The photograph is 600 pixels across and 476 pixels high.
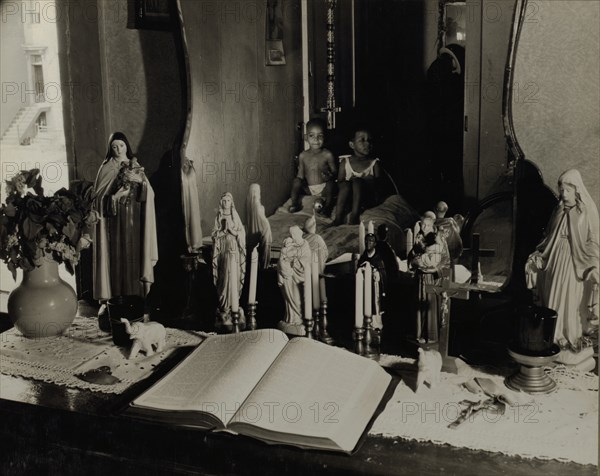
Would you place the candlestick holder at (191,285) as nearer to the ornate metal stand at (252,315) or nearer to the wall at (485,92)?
the ornate metal stand at (252,315)

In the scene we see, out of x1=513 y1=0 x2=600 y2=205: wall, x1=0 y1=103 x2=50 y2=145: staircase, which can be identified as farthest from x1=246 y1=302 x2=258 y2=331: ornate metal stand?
x1=0 y1=103 x2=50 y2=145: staircase

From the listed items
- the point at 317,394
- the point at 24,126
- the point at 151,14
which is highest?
the point at 151,14

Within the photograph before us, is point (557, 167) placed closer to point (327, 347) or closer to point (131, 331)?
point (327, 347)

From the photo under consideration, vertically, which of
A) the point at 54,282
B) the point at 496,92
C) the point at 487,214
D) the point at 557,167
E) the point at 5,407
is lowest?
the point at 5,407

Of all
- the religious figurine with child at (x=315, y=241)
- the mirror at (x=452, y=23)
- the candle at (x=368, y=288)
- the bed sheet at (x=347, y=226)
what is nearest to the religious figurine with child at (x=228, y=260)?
the bed sheet at (x=347, y=226)

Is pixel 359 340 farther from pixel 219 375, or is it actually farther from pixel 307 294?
pixel 219 375

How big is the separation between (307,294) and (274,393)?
0.46 meters

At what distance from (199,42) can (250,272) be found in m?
0.75

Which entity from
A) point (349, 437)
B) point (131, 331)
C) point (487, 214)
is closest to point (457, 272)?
point (487, 214)

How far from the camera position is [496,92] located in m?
2.10

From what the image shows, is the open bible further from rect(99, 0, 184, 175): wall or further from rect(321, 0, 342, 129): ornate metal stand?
rect(99, 0, 184, 175): wall

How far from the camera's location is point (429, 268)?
7.00 feet

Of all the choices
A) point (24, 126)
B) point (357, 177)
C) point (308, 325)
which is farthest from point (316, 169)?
point (24, 126)

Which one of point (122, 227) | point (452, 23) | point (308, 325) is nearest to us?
point (452, 23)
